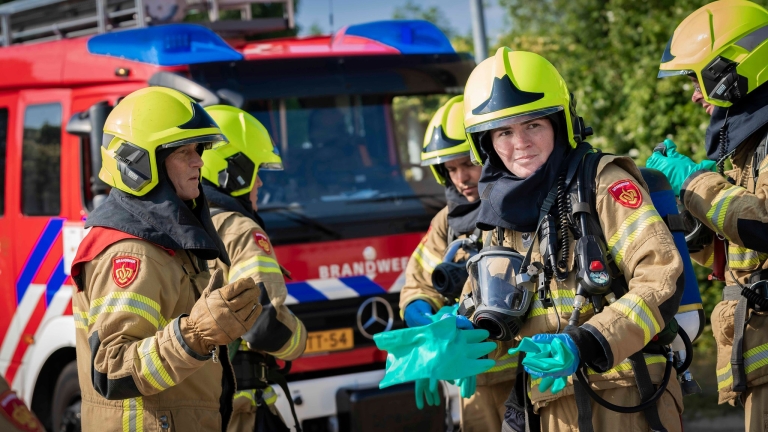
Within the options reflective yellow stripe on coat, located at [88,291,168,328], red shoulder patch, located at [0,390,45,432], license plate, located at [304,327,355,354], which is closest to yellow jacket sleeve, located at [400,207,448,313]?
license plate, located at [304,327,355,354]

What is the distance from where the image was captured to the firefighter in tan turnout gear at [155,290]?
270 centimetres

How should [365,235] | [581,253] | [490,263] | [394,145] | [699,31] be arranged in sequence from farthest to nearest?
1. [394,145]
2. [365,235]
3. [699,31]
4. [490,263]
5. [581,253]

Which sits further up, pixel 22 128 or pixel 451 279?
pixel 22 128

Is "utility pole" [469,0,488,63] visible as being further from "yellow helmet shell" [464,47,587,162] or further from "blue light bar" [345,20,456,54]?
"yellow helmet shell" [464,47,587,162]

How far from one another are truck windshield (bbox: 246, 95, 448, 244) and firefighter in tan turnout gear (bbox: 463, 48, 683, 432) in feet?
6.74

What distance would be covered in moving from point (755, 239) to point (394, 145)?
9.09ft

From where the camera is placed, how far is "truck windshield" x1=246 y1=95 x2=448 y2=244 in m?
5.01

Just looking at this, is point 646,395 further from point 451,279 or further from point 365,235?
point 365,235

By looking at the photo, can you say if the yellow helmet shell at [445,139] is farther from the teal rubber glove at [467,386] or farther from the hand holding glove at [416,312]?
the teal rubber glove at [467,386]

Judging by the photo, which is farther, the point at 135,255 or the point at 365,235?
the point at 365,235

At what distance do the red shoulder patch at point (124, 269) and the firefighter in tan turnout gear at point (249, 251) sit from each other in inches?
28.0

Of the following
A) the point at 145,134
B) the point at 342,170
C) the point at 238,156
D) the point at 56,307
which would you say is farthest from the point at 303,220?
the point at 145,134

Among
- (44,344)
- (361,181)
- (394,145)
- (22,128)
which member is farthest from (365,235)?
(22,128)

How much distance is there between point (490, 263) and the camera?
9.45ft
